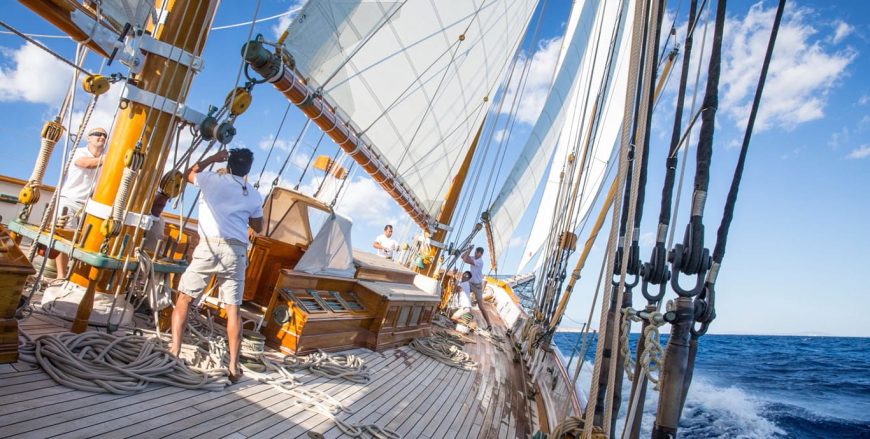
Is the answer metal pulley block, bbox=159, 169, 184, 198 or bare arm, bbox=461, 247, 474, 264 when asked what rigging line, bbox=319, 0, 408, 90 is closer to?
metal pulley block, bbox=159, 169, 184, 198

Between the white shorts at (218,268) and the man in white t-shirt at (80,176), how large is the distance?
4.19ft

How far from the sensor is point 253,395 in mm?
2885

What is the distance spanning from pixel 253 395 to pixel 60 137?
232 centimetres

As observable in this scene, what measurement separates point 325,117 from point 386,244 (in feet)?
18.3

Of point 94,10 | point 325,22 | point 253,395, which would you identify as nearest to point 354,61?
point 325,22

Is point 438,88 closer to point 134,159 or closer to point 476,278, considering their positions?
point 476,278

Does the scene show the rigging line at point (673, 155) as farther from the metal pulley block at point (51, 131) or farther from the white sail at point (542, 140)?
the white sail at point (542, 140)

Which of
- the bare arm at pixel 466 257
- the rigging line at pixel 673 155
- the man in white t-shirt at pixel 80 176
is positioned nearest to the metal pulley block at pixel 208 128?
the man in white t-shirt at pixel 80 176

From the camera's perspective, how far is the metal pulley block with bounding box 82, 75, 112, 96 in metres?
3.02

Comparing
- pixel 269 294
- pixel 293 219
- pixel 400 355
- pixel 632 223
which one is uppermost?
pixel 632 223

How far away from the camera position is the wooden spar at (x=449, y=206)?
9.10m

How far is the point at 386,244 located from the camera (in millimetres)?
10328

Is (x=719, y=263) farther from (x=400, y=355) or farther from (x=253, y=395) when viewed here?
(x=400, y=355)

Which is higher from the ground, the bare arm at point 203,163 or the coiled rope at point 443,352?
the bare arm at point 203,163
